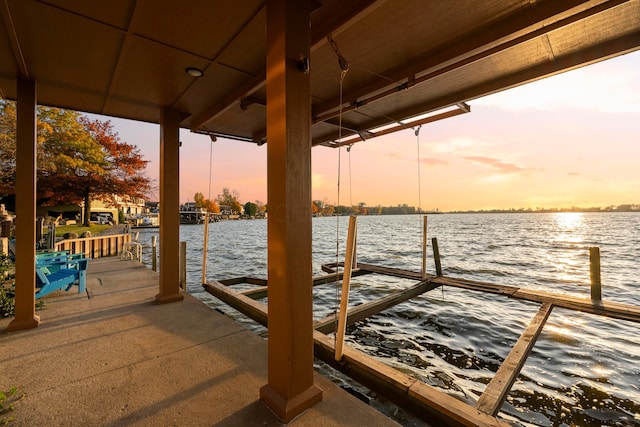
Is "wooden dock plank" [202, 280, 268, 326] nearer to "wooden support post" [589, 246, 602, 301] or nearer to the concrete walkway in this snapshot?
the concrete walkway

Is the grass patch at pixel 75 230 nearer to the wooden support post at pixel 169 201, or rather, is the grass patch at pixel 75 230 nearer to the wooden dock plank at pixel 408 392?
the wooden support post at pixel 169 201

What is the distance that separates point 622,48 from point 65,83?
6.19 m

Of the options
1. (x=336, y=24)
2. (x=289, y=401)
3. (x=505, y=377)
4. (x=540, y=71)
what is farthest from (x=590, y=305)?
(x=336, y=24)

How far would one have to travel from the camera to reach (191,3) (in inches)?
86.4

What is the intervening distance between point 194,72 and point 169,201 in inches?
89.6

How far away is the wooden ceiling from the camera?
86.7 inches

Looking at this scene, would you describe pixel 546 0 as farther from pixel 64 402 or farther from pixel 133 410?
pixel 64 402

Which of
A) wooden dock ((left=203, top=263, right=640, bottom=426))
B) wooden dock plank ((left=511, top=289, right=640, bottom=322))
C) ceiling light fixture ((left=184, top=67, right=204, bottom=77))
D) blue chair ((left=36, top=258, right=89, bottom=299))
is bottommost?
wooden dock plank ((left=511, top=289, right=640, bottom=322))

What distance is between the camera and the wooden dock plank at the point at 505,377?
2340mm

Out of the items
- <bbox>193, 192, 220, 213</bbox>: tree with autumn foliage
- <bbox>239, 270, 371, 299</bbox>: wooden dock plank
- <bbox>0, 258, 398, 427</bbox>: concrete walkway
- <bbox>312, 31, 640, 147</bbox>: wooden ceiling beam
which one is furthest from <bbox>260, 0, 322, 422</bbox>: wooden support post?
<bbox>193, 192, 220, 213</bbox>: tree with autumn foliage

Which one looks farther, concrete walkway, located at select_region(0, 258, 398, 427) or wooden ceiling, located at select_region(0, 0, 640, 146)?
wooden ceiling, located at select_region(0, 0, 640, 146)

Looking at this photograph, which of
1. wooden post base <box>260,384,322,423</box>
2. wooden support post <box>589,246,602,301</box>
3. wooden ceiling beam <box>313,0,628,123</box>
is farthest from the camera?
wooden support post <box>589,246,602,301</box>

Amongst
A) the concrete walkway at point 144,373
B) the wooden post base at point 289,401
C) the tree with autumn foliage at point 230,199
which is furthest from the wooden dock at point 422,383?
the tree with autumn foliage at point 230,199

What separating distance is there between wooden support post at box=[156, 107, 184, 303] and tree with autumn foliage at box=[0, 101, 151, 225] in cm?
1475
